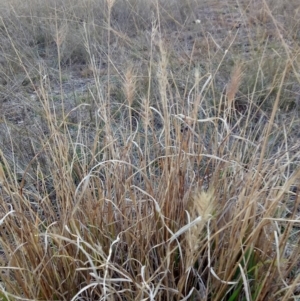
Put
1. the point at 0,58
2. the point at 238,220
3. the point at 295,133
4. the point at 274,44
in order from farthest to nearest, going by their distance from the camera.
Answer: the point at 0,58, the point at 274,44, the point at 295,133, the point at 238,220

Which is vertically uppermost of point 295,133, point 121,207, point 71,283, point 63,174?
point 63,174

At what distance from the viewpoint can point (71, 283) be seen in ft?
3.32

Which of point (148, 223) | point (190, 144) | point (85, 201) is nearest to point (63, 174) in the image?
point (85, 201)

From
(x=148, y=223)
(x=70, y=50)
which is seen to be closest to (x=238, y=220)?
(x=148, y=223)

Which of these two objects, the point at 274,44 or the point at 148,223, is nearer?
the point at 148,223

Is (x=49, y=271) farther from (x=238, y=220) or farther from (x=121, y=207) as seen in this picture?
(x=238, y=220)

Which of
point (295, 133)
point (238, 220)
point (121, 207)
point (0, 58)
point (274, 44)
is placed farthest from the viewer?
point (0, 58)

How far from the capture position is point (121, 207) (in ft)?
3.55

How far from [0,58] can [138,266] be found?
7.69 feet

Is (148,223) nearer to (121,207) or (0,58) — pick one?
(121,207)

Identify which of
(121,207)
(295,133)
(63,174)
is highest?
(63,174)

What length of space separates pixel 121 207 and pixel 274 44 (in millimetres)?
1724

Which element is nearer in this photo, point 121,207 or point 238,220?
point 238,220

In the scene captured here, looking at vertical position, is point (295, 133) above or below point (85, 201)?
below
